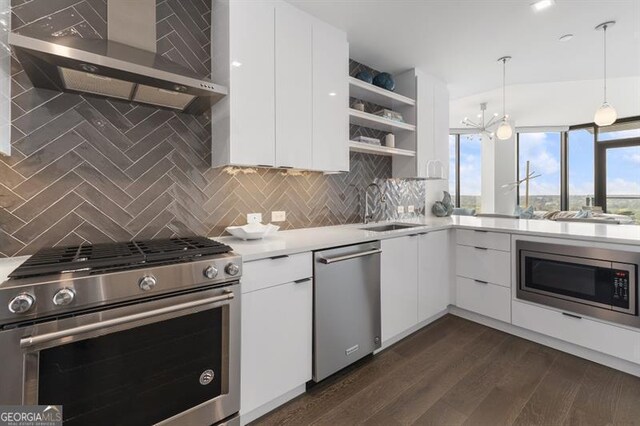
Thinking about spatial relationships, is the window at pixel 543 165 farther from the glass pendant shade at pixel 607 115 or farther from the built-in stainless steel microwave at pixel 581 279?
the built-in stainless steel microwave at pixel 581 279

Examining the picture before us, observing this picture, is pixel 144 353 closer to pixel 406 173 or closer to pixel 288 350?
pixel 288 350

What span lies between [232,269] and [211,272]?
102mm

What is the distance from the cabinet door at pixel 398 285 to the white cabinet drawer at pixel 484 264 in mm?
671

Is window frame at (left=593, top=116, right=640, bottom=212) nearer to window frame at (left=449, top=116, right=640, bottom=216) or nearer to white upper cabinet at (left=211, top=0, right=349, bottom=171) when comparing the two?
window frame at (left=449, top=116, right=640, bottom=216)

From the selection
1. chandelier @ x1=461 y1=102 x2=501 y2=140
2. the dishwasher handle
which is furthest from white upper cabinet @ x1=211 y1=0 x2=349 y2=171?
chandelier @ x1=461 y1=102 x2=501 y2=140

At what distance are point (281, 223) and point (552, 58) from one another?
3.33 metres

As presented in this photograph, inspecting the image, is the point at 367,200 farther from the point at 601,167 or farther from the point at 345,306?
the point at 601,167

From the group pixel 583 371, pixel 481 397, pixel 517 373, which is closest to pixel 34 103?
pixel 481 397

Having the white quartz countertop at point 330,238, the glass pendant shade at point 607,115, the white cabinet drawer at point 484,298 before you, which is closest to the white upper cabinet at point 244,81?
the white quartz countertop at point 330,238

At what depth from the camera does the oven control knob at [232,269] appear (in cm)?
139

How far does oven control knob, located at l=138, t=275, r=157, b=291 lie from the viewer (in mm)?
1167

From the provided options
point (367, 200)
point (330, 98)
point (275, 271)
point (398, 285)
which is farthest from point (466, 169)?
point (275, 271)

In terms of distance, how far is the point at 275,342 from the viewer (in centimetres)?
164

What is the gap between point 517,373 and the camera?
2.04 meters
